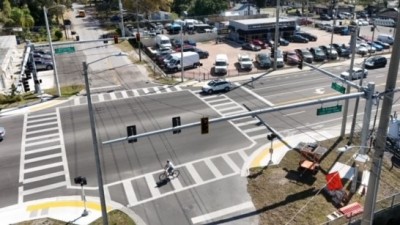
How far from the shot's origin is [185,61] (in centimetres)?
4897

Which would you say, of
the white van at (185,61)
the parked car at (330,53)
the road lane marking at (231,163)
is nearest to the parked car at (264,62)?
the white van at (185,61)

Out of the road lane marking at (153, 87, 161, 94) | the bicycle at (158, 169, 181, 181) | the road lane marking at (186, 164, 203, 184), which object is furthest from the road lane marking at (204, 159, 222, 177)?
the road lane marking at (153, 87, 161, 94)

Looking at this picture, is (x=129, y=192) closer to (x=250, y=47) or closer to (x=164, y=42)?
(x=164, y=42)

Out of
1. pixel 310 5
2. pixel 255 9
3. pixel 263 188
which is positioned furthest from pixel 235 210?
pixel 310 5

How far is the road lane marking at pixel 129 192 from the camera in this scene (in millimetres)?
21706

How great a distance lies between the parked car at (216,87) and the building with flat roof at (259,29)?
25.7m

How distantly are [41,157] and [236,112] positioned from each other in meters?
16.9

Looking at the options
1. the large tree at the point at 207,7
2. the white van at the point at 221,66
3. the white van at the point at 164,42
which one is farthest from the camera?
the large tree at the point at 207,7

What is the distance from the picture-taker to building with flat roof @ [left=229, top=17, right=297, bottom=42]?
6331 cm

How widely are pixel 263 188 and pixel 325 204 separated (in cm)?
364

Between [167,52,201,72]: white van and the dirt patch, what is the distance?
25.4 m

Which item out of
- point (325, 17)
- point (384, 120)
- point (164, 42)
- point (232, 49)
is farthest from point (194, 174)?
point (325, 17)

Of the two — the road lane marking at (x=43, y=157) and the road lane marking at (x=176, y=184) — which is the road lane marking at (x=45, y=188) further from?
the road lane marking at (x=176, y=184)

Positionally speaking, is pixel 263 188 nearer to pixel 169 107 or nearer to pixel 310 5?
pixel 169 107
